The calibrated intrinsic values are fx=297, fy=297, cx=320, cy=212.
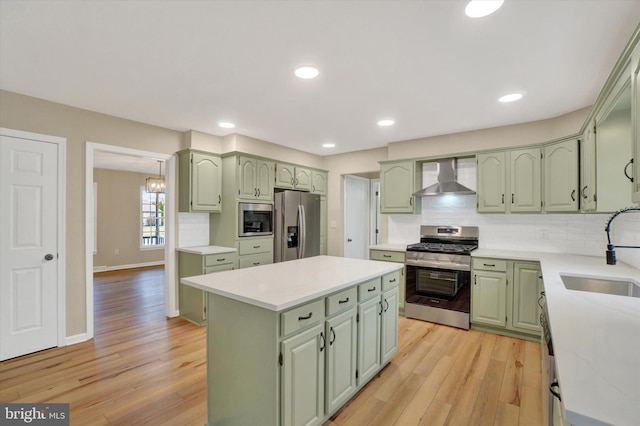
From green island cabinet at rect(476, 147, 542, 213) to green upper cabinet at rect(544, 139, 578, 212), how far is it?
0.09 m

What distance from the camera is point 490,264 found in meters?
3.42

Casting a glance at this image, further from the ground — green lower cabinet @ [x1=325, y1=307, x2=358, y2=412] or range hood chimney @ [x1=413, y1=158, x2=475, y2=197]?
range hood chimney @ [x1=413, y1=158, x2=475, y2=197]

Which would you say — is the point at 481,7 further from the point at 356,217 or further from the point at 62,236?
the point at 356,217

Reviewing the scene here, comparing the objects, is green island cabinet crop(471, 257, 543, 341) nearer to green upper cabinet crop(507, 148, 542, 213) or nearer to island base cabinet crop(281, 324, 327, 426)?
green upper cabinet crop(507, 148, 542, 213)

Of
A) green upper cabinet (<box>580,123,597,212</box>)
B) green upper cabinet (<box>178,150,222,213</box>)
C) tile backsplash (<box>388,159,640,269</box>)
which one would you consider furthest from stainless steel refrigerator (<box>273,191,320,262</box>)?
green upper cabinet (<box>580,123,597,212</box>)

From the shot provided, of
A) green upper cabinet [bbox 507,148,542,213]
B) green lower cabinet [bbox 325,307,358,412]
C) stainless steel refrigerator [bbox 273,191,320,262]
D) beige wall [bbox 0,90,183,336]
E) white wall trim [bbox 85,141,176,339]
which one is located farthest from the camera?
stainless steel refrigerator [bbox 273,191,320,262]

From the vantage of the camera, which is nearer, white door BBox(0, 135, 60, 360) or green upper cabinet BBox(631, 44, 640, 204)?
green upper cabinet BBox(631, 44, 640, 204)

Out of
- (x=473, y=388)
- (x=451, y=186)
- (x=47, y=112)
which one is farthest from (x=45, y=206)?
(x=451, y=186)

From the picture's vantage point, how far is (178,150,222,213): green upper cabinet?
12.8 ft

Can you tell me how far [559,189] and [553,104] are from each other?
89 centimetres

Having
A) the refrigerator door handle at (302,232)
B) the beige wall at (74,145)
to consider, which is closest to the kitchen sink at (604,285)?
the refrigerator door handle at (302,232)

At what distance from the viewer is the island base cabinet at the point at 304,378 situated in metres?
1.56

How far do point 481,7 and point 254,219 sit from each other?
11.3ft

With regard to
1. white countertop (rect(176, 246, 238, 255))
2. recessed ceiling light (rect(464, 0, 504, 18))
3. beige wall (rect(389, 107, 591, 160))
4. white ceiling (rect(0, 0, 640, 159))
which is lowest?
white countertop (rect(176, 246, 238, 255))
